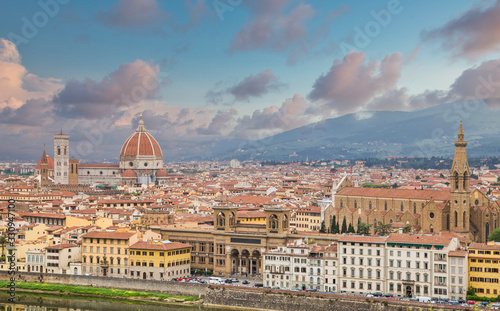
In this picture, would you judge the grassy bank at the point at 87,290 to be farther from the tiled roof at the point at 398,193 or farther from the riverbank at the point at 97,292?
the tiled roof at the point at 398,193

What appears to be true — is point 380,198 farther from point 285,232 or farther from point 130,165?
point 130,165

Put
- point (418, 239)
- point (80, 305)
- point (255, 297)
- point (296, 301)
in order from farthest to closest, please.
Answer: point (80, 305)
point (418, 239)
point (255, 297)
point (296, 301)

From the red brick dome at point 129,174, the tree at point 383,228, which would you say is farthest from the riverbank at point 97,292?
the red brick dome at point 129,174

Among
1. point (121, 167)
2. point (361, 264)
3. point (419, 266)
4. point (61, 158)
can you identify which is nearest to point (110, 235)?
point (361, 264)

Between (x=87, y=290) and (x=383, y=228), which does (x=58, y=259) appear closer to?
(x=87, y=290)

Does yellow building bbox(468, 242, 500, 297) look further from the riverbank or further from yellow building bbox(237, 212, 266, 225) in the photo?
yellow building bbox(237, 212, 266, 225)

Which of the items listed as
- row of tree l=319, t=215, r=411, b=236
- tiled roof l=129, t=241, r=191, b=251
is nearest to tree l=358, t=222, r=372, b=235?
row of tree l=319, t=215, r=411, b=236

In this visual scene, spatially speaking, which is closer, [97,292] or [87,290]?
[97,292]
